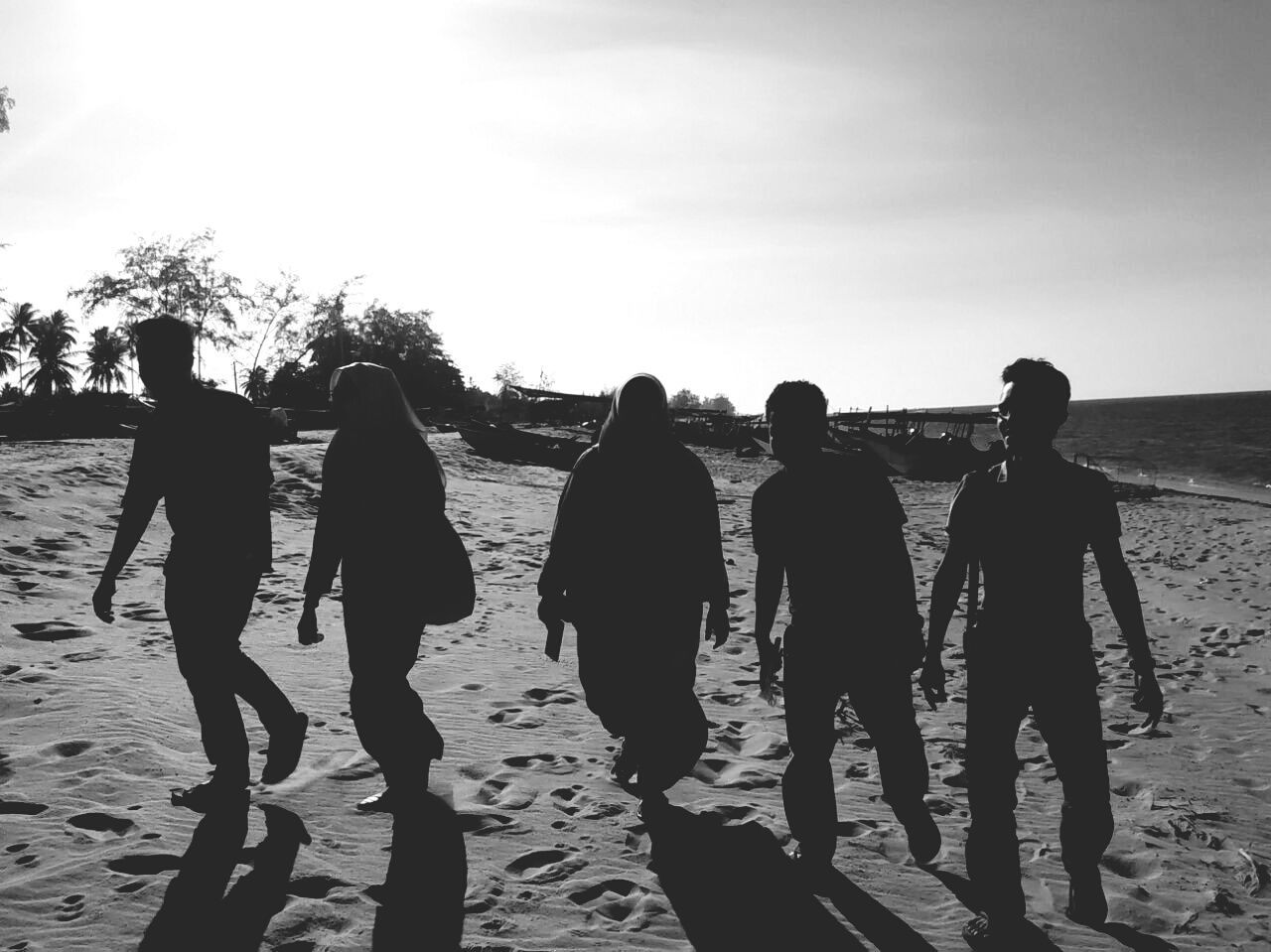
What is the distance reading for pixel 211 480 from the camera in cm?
335

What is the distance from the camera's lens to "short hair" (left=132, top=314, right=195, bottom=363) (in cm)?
327

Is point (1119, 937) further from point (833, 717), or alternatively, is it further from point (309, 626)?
point (309, 626)

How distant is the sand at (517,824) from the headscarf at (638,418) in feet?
5.36

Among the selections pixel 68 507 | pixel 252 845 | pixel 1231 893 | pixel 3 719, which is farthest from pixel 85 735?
pixel 68 507

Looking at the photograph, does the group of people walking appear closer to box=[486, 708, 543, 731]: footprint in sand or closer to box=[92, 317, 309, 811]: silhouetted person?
box=[92, 317, 309, 811]: silhouetted person

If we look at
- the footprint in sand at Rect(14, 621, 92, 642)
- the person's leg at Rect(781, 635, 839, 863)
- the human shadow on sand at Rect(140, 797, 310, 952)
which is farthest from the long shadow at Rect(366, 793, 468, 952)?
the footprint in sand at Rect(14, 621, 92, 642)

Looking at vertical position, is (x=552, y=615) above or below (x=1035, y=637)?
below

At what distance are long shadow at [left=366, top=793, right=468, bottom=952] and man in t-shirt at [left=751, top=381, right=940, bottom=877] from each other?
1268 millimetres

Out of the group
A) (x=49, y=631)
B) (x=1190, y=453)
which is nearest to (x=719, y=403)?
(x=1190, y=453)

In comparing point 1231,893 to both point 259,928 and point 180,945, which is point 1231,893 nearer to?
point 259,928

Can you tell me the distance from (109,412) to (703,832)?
27.2 metres

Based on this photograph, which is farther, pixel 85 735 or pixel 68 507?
pixel 68 507

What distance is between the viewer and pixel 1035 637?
260 centimetres

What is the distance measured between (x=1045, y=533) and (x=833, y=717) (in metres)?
0.98
